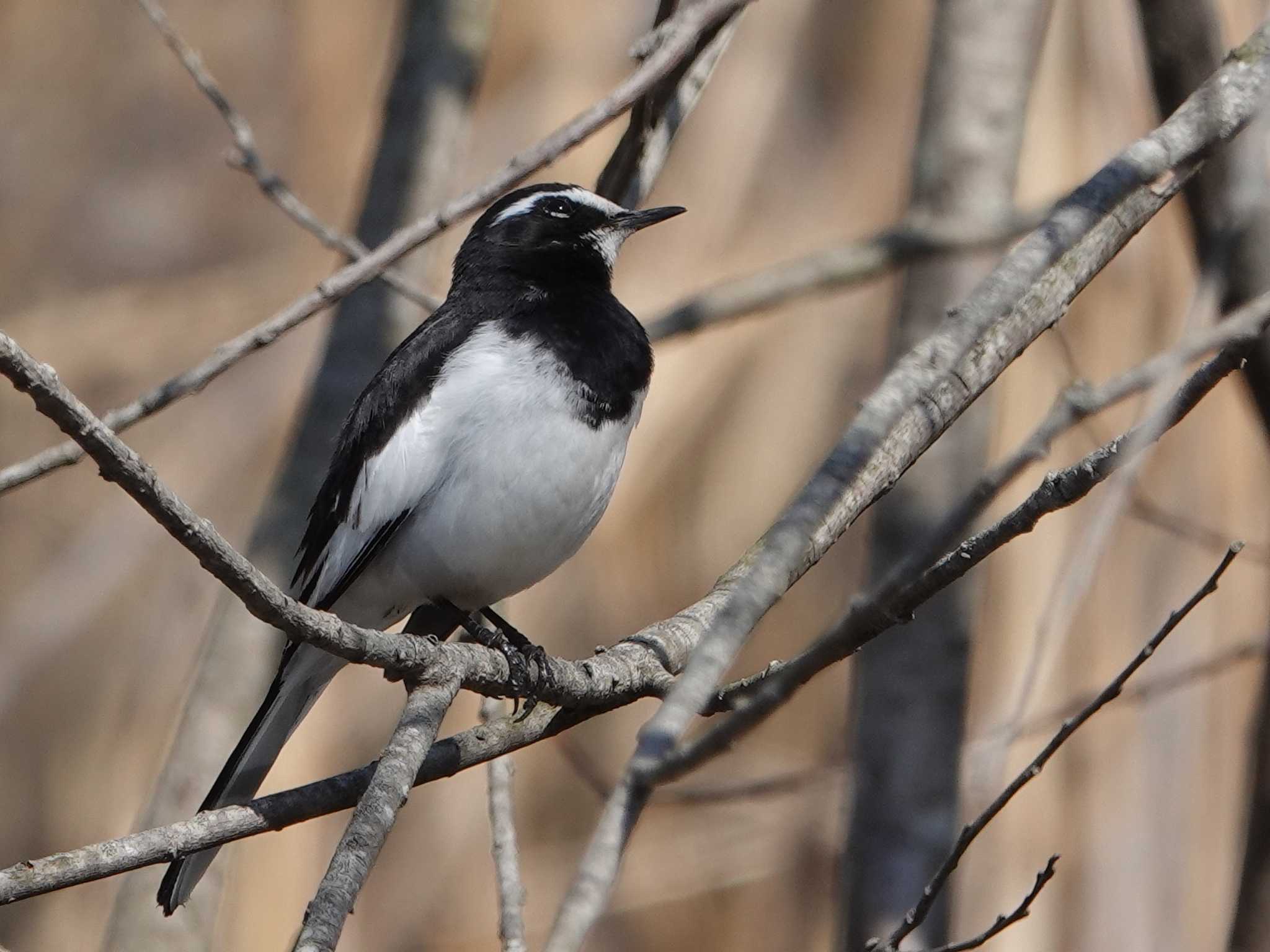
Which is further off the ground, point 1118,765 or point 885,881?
point 1118,765

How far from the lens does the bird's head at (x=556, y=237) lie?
3.92 metres

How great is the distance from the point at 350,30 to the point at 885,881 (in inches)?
219

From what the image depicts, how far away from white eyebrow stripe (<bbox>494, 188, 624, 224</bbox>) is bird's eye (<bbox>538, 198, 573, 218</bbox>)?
0.5 inches

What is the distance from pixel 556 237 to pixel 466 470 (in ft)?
2.95

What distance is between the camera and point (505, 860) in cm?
275

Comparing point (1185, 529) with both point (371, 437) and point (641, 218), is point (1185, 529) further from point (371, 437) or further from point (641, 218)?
point (371, 437)

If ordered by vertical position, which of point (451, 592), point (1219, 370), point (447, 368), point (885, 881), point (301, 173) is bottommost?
point (1219, 370)

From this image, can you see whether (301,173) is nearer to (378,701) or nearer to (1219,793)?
(378,701)

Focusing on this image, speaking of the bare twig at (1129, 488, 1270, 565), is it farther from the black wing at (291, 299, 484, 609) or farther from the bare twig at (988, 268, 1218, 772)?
the black wing at (291, 299, 484, 609)

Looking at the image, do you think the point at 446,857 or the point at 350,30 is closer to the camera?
the point at 446,857

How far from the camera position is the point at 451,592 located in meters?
3.66

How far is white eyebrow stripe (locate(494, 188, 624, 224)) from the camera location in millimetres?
3914

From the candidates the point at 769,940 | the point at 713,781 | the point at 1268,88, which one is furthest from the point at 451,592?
the point at 769,940

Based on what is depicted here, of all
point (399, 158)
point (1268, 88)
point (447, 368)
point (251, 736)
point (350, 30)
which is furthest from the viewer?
point (350, 30)
